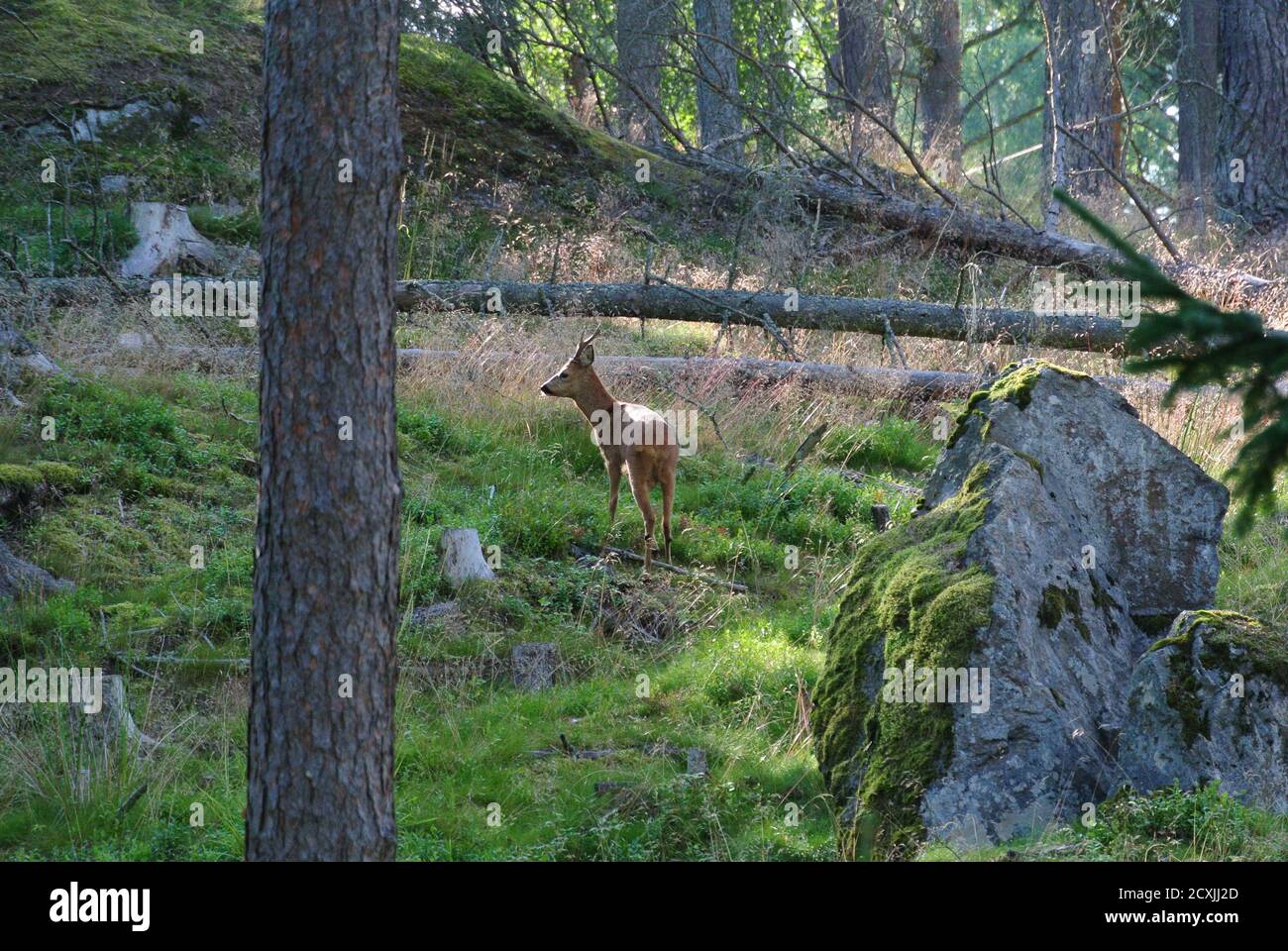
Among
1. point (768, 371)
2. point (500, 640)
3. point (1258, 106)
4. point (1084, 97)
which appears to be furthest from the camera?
point (1084, 97)

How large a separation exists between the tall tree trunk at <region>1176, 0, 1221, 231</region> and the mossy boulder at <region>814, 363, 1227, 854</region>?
44.9 feet

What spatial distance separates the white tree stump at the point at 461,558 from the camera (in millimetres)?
8867

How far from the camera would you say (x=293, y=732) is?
15.1ft

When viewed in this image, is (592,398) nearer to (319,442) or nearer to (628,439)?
(628,439)

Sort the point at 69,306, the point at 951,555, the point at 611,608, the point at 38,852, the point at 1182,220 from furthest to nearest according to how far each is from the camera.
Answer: the point at 1182,220, the point at 69,306, the point at 611,608, the point at 951,555, the point at 38,852

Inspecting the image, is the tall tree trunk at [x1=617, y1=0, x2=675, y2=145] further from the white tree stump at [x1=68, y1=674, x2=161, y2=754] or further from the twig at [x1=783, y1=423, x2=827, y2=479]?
the white tree stump at [x1=68, y1=674, x2=161, y2=754]

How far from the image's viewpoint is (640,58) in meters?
22.2

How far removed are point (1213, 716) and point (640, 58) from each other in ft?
62.0

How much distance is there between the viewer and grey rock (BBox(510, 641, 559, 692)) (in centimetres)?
792

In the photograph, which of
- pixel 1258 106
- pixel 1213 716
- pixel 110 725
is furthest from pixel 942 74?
pixel 110 725

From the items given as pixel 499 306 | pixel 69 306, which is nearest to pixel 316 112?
pixel 499 306

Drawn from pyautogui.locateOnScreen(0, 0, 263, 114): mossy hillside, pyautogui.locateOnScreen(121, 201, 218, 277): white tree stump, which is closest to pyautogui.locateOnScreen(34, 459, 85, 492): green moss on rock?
pyautogui.locateOnScreen(121, 201, 218, 277): white tree stump

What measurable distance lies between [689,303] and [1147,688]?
8.39m
